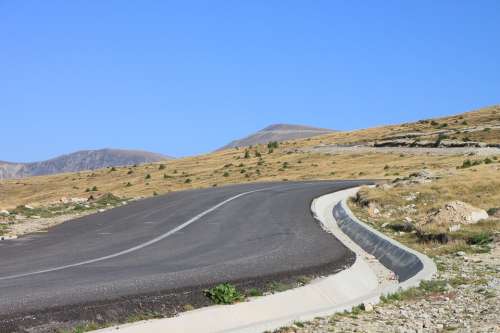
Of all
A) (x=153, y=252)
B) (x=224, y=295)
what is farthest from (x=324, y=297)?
(x=153, y=252)

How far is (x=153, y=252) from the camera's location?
44.8 ft

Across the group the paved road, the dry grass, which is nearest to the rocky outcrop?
the dry grass

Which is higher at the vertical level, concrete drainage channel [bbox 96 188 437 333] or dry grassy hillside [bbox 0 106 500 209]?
dry grassy hillside [bbox 0 106 500 209]

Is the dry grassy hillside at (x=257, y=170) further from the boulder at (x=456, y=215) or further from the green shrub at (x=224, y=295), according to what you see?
the green shrub at (x=224, y=295)

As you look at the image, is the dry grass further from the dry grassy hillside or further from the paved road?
the dry grassy hillside

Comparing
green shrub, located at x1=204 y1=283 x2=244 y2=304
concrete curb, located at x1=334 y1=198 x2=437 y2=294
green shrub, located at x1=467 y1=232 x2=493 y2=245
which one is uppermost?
green shrub, located at x1=204 y1=283 x2=244 y2=304

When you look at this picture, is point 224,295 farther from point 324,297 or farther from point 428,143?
point 428,143

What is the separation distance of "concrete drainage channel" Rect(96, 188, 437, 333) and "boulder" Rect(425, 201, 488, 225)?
9.80ft

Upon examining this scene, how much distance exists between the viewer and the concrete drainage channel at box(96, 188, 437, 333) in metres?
7.16

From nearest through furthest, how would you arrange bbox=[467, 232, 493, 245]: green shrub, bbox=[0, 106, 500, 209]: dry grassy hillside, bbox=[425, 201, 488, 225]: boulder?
bbox=[467, 232, 493, 245]: green shrub < bbox=[425, 201, 488, 225]: boulder < bbox=[0, 106, 500, 209]: dry grassy hillside

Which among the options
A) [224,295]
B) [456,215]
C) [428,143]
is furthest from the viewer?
[428,143]

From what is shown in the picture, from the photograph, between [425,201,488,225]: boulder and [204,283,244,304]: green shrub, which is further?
[425,201,488,225]: boulder

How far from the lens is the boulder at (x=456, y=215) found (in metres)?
18.5

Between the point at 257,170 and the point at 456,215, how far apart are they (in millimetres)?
43354
